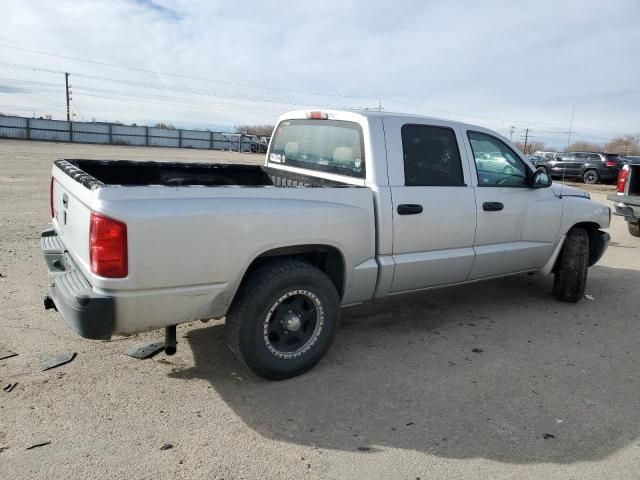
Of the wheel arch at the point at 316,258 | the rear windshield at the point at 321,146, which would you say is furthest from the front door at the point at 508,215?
the wheel arch at the point at 316,258

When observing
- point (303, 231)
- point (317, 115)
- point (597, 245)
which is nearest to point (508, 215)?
point (597, 245)

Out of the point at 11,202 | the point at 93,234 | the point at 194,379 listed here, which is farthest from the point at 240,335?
the point at 11,202

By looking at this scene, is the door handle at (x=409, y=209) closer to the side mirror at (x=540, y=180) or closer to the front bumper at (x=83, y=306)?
the side mirror at (x=540, y=180)

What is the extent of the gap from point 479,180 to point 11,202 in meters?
9.35

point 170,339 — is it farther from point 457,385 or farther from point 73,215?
point 457,385

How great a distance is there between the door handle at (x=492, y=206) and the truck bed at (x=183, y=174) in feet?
4.50

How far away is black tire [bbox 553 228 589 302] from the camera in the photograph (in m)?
5.49

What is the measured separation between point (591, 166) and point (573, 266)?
22.7m

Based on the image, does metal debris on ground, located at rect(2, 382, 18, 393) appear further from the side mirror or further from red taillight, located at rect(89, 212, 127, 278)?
the side mirror

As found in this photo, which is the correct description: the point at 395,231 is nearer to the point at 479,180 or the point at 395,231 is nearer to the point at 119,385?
the point at 479,180

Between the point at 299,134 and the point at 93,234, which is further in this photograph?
the point at 299,134

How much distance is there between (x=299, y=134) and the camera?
489 cm

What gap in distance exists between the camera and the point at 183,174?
493 cm

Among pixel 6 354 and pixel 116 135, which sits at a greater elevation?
pixel 116 135
